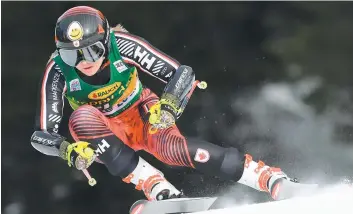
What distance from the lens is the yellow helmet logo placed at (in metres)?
3.59

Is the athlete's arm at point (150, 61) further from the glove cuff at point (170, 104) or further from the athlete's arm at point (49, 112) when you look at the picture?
the athlete's arm at point (49, 112)

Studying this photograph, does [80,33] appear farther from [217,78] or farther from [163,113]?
[217,78]

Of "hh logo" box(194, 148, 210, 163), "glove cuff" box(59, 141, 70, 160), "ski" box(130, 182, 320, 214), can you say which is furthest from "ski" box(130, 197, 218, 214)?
"glove cuff" box(59, 141, 70, 160)

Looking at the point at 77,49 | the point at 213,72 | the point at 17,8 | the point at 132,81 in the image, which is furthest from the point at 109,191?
the point at 77,49

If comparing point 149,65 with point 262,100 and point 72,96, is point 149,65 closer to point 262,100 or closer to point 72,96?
point 72,96

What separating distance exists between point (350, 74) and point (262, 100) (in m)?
0.77

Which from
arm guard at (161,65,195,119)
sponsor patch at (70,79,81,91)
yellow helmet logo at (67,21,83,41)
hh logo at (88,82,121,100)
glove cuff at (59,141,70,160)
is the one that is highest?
arm guard at (161,65,195,119)

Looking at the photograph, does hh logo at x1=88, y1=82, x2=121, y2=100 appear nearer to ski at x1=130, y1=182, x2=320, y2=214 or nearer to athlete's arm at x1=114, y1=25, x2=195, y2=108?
athlete's arm at x1=114, y1=25, x2=195, y2=108

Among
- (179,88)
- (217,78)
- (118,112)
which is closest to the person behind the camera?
(179,88)

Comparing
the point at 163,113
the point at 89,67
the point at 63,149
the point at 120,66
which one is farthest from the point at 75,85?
the point at 163,113

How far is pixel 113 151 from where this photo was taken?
Answer: 376 centimetres

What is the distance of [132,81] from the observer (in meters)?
3.98

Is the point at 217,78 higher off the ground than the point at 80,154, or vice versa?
the point at 217,78

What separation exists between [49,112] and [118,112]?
0.38 meters
